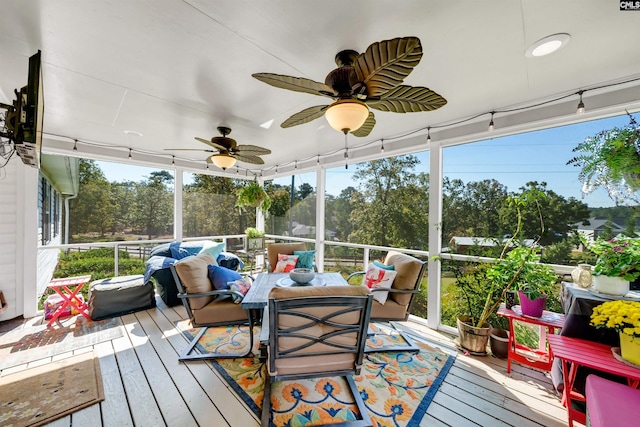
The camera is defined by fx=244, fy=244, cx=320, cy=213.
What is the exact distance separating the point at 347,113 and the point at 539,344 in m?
3.06

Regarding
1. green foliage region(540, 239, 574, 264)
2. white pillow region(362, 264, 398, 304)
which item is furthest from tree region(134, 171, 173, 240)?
green foliage region(540, 239, 574, 264)

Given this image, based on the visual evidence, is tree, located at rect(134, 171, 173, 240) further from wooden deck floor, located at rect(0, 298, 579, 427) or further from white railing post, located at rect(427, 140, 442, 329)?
white railing post, located at rect(427, 140, 442, 329)

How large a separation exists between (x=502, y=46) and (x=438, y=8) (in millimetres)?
676

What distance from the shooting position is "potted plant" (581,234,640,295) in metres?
1.79

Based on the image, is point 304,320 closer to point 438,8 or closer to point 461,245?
point 438,8

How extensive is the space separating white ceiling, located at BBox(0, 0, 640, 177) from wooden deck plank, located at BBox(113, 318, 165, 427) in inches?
104

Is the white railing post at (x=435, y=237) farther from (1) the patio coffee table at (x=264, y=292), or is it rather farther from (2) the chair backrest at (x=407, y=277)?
(1) the patio coffee table at (x=264, y=292)

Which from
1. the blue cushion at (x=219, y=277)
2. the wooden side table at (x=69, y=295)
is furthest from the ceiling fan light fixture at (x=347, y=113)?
the wooden side table at (x=69, y=295)

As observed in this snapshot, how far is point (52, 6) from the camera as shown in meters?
1.40

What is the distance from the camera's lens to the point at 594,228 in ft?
7.78

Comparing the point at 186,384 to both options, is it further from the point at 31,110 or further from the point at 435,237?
the point at 435,237

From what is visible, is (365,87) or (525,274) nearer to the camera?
(365,87)

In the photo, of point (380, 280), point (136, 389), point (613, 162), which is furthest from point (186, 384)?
point (613, 162)

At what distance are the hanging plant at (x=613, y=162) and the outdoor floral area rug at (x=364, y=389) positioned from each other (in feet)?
7.03
